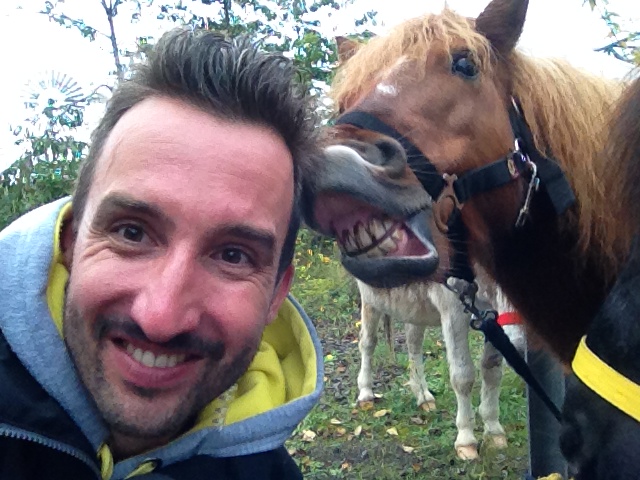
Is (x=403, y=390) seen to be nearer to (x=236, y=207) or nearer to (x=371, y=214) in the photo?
(x=371, y=214)

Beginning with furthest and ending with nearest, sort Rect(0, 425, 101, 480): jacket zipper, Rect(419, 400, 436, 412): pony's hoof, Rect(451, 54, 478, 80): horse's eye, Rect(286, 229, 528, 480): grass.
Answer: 1. Rect(419, 400, 436, 412): pony's hoof
2. Rect(286, 229, 528, 480): grass
3. Rect(451, 54, 478, 80): horse's eye
4. Rect(0, 425, 101, 480): jacket zipper

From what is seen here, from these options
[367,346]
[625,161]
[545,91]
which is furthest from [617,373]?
[367,346]

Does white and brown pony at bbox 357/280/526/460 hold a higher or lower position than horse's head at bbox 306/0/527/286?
lower

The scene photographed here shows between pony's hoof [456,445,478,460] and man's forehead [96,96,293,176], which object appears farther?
pony's hoof [456,445,478,460]

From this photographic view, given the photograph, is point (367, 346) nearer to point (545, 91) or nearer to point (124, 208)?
point (545, 91)

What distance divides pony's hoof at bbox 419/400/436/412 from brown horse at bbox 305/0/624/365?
2.47 metres

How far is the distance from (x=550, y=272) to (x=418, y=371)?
272 centimetres

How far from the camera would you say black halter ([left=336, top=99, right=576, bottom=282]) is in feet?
6.60

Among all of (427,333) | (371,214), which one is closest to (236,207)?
(371,214)

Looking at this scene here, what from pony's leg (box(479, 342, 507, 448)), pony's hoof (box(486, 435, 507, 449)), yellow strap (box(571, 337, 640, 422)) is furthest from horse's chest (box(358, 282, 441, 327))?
yellow strap (box(571, 337, 640, 422))

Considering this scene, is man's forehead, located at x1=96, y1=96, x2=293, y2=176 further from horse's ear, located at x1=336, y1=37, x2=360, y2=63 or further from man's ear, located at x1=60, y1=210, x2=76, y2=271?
horse's ear, located at x1=336, y1=37, x2=360, y2=63

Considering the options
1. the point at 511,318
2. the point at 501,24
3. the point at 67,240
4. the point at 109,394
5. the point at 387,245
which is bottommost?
the point at 511,318

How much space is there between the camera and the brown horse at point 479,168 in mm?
1986

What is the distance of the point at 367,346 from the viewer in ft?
16.5
